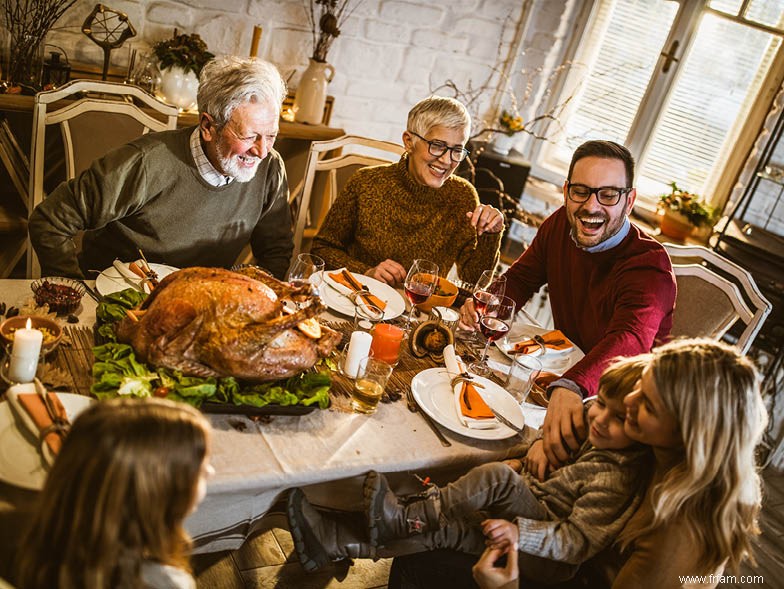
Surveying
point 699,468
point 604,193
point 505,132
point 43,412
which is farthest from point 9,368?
point 505,132

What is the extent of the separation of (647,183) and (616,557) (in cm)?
336

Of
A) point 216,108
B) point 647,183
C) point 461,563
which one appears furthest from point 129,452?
point 647,183

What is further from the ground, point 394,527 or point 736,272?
point 736,272

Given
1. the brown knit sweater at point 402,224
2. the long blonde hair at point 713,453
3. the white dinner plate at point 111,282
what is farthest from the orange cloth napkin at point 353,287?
the long blonde hair at point 713,453

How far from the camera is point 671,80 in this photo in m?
4.16

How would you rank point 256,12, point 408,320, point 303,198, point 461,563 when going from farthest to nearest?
point 256,12 < point 303,198 < point 408,320 < point 461,563

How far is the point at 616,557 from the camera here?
1533mm

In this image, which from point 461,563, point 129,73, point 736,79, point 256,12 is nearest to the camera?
point 461,563

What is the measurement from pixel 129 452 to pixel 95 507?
0.08m

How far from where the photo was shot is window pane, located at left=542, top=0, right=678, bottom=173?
4.19 metres

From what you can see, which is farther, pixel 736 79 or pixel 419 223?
pixel 736 79

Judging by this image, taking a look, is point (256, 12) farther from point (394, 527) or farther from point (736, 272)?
point (394, 527)

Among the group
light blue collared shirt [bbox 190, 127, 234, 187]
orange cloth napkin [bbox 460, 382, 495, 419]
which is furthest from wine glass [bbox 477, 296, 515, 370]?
light blue collared shirt [bbox 190, 127, 234, 187]

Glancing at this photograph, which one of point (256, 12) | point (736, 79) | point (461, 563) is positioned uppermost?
point (736, 79)
